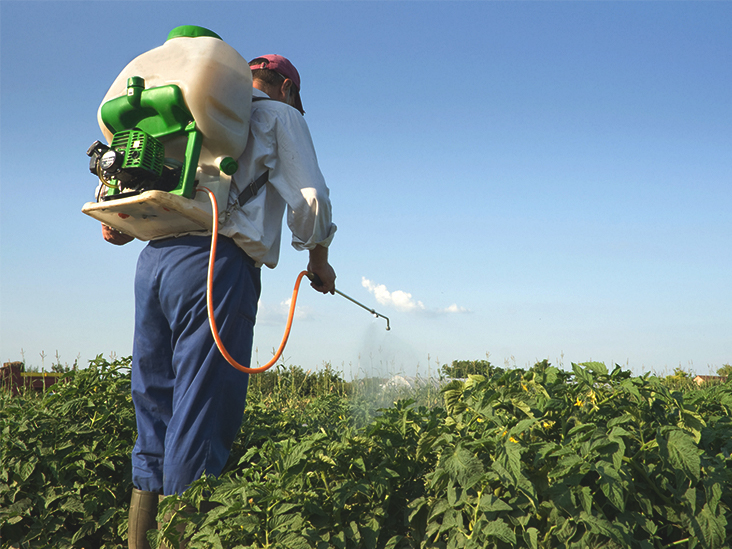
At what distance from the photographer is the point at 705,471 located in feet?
5.69

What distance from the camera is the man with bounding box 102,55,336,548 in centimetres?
219

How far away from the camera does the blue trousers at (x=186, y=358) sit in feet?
7.16

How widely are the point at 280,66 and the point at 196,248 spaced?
1098 millimetres

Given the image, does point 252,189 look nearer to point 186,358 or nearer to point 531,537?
point 186,358

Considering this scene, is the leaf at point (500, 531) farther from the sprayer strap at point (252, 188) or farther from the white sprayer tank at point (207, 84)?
the white sprayer tank at point (207, 84)

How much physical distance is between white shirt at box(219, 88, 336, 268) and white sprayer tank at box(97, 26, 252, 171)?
0.12 meters

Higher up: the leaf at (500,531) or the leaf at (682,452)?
the leaf at (682,452)

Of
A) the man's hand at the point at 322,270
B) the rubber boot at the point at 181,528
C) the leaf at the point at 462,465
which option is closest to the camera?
the leaf at the point at 462,465

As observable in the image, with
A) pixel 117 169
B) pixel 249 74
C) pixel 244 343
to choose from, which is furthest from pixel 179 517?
pixel 249 74

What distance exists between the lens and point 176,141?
2334 mm

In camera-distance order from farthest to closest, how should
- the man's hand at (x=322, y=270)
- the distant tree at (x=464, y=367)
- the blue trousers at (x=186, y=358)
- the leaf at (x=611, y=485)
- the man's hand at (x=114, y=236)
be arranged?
1. the distant tree at (x=464, y=367)
2. the man's hand at (x=114, y=236)
3. the man's hand at (x=322, y=270)
4. the blue trousers at (x=186, y=358)
5. the leaf at (x=611, y=485)

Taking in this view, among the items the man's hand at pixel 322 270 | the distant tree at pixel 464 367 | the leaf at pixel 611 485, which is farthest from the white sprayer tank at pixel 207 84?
the distant tree at pixel 464 367

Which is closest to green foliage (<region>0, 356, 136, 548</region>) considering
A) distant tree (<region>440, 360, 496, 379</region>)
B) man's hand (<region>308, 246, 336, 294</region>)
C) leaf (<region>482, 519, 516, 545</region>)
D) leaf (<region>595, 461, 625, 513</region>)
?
man's hand (<region>308, 246, 336, 294</region>)

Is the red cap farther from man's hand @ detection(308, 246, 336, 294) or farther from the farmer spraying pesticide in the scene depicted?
man's hand @ detection(308, 246, 336, 294)
